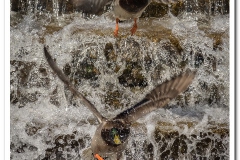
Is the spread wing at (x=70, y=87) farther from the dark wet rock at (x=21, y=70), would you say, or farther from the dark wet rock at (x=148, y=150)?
the dark wet rock at (x=148, y=150)

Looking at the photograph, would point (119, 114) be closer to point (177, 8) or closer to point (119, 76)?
point (119, 76)

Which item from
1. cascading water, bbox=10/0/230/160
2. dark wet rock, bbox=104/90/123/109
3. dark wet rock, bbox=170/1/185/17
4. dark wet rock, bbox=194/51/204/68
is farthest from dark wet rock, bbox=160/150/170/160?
dark wet rock, bbox=170/1/185/17

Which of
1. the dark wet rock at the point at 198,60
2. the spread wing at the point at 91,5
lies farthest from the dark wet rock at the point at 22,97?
the dark wet rock at the point at 198,60

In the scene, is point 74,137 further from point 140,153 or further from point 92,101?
point 140,153

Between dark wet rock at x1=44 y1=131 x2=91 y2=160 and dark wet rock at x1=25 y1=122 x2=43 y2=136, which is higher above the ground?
dark wet rock at x1=25 y1=122 x2=43 y2=136

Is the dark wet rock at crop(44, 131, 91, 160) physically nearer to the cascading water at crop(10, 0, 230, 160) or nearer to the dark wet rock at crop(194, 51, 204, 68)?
the cascading water at crop(10, 0, 230, 160)
